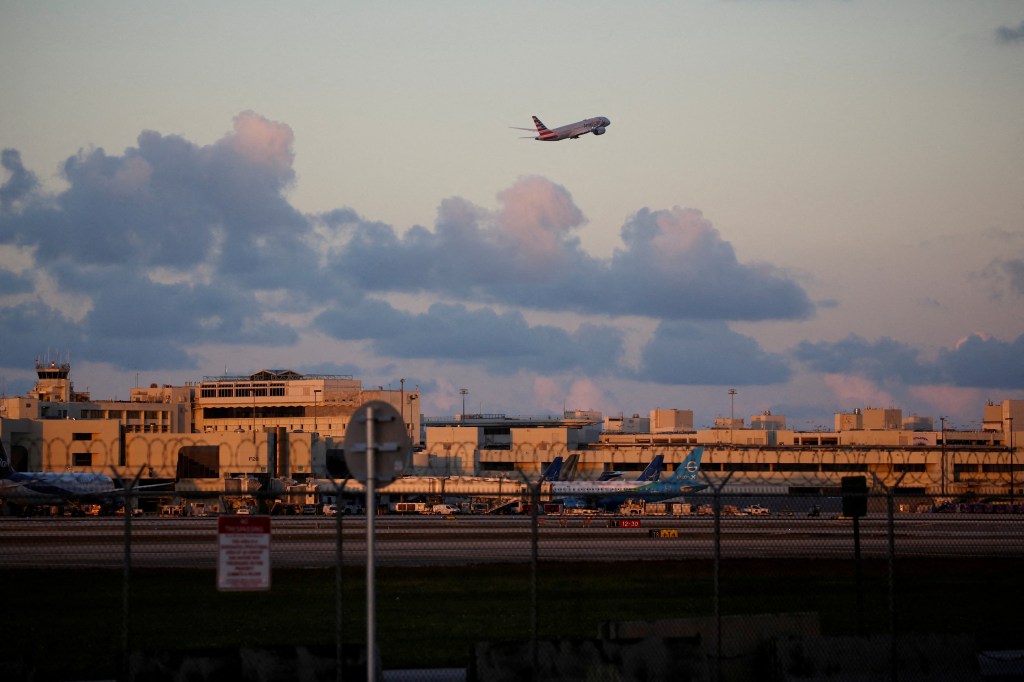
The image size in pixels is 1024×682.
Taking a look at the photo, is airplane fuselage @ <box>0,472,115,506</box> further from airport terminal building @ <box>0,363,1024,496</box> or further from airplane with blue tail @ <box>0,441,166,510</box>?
airport terminal building @ <box>0,363,1024,496</box>

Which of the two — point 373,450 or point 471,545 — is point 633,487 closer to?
point 471,545

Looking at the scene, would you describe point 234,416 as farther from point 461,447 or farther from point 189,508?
point 189,508

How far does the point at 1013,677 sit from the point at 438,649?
999 centimetres

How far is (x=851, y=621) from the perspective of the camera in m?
25.9

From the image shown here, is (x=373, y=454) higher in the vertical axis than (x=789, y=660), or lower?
higher

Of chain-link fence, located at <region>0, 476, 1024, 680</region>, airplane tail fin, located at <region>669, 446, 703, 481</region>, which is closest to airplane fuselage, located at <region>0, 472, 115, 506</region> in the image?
chain-link fence, located at <region>0, 476, 1024, 680</region>

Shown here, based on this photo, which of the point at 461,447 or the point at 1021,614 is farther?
the point at 461,447

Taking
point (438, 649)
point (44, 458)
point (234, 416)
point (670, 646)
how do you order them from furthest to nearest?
point (234, 416) < point (44, 458) < point (438, 649) < point (670, 646)

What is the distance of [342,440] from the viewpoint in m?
100

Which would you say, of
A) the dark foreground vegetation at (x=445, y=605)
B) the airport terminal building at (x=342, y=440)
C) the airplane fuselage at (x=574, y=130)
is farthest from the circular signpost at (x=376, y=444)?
the airplane fuselage at (x=574, y=130)

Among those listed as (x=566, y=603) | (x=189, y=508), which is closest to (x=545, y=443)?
(x=189, y=508)

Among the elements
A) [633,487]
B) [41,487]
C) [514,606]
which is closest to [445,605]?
[514,606]

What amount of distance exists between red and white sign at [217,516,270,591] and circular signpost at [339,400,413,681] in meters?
2.30

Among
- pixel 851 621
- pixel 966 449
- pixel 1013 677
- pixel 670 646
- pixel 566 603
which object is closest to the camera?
pixel 670 646
